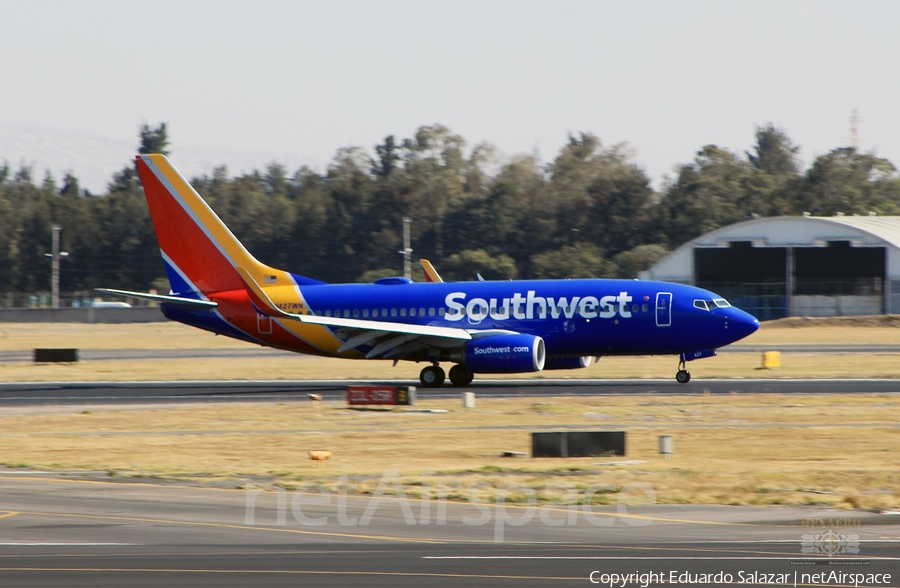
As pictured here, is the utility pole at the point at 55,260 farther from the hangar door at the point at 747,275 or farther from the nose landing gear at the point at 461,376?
the nose landing gear at the point at 461,376

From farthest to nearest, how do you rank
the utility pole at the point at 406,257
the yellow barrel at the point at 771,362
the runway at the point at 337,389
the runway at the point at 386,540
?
1. the utility pole at the point at 406,257
2. the yellow barrel at the point at 771,362
3. the runway at the point at 337,389
4. the runway at the point at 386,540

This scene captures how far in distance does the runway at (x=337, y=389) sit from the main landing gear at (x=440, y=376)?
0.34 m

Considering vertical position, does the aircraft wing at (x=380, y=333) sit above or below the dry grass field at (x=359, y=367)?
above

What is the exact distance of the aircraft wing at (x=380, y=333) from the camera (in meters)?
41.9

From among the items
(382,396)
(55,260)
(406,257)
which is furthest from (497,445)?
(55,260)

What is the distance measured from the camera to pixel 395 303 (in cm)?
4469

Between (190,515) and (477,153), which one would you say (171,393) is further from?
(477,153)

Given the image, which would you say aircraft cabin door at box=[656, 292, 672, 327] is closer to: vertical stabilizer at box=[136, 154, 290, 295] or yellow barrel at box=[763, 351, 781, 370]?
yellow barrel at box=[763, 351, 781, 370]

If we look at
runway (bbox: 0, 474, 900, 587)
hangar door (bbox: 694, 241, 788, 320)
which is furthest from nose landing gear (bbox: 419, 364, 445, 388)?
hangar door (bbox: 694, 241, 788, 320)

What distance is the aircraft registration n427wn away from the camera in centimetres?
4138

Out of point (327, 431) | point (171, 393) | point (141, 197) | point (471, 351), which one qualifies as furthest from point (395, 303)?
point (141, 197)

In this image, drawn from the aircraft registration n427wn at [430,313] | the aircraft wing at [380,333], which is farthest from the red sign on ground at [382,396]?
the aircraft wing at [380,333]

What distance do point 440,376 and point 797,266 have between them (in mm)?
66671

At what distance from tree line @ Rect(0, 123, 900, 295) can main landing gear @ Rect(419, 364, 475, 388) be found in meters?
87.0
